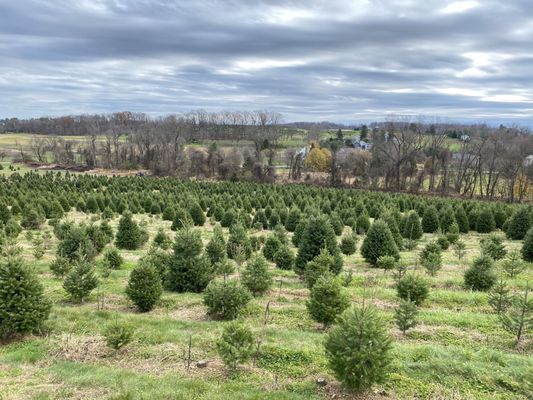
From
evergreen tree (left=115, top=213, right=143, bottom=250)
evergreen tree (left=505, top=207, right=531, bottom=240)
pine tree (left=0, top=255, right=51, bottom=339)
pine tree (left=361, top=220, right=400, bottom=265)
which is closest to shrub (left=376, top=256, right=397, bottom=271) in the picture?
pine tree (left=361, top=220, right=400, bottom=265)

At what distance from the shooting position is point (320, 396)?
7.09 m

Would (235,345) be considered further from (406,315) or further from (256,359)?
(406,315)

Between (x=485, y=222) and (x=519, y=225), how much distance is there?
4.22 meters

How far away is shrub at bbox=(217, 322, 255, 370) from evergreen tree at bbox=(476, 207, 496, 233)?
2772 centimetres

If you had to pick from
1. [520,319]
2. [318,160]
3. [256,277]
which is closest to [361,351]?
[520,319]

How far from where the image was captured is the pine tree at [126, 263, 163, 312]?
11305 mm

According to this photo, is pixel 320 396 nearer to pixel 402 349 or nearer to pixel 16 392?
pixel 402 349

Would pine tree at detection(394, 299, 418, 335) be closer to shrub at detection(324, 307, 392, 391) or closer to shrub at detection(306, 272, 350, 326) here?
shrub at detection(306, 272, 350, 326)

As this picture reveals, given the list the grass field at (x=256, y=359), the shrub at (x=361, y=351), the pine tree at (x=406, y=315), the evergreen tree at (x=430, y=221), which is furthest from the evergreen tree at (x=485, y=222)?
the shrub at (x=361, y=351)

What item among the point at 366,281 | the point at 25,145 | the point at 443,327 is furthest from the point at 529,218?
the point at 25,145

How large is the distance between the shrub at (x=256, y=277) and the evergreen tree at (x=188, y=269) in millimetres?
1314

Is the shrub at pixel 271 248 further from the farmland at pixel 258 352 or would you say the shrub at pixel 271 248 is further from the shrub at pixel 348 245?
the farmland at pixel 258 352

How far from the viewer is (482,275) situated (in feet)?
44.5

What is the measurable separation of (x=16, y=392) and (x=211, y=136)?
117 m
